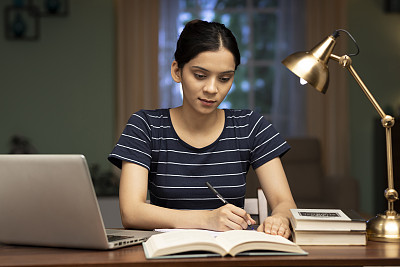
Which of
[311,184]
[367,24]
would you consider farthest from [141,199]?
[367,24]

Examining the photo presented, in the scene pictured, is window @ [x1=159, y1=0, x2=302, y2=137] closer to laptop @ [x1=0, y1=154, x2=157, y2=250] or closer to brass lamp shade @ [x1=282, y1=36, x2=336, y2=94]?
brass lamp shade @ [x1=282, y1=36, x2=336, y2=94]

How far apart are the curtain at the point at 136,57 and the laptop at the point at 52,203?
3857 mm

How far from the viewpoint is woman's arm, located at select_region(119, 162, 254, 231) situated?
4.44ft

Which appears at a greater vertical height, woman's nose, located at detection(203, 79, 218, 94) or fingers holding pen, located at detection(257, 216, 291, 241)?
woman's nose, located at detection(203, 79, 218, 94)

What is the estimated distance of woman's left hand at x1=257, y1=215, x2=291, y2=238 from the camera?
1335 mm

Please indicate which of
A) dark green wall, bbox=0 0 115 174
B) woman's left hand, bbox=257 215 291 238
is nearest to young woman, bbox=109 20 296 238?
woman's left hand, bbox=257 215 291 238

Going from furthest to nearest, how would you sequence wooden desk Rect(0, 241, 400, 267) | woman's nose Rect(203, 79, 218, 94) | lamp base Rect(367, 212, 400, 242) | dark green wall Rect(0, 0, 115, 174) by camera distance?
dark green wall Rect(0, 0, 115, 174) < woman's nose Rect(203, 79, 218, 94) < lamp base Rect(367, 212, 400, 242) < wooden desk Rect(0, 241, 400, 267)

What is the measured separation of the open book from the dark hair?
68 centimetres

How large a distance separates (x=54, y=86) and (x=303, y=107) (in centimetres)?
232

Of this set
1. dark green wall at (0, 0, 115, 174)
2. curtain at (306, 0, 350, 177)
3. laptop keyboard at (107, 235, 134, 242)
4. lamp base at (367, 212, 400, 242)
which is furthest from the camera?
curtain at (306, 0, 350, 177)

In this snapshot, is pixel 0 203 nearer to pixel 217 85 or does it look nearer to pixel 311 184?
pixel 217 85

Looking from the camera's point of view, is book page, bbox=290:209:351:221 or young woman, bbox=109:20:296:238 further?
young woman, bbox=109:20:296:238

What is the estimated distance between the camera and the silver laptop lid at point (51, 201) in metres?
1.12

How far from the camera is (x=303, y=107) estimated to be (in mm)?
5270
